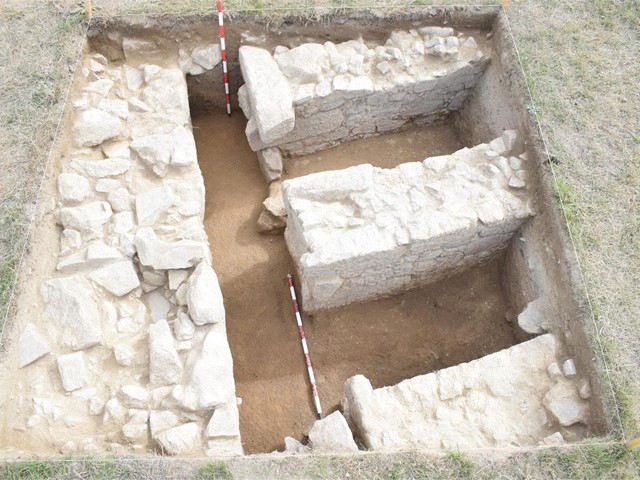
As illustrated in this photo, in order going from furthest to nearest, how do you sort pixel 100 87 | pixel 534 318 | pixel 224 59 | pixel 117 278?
pixel 224 59
pixel 100 87
pixel 534 318
pixel 117 278

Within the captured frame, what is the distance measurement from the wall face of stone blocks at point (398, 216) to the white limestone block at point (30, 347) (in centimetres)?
217

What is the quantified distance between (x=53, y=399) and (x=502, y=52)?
5436 millimetres

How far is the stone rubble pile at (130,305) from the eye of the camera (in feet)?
13.7

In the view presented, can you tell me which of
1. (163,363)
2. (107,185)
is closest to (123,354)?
(163,363)

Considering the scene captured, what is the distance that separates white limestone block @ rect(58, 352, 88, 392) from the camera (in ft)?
13.9

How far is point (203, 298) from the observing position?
454 centimetres

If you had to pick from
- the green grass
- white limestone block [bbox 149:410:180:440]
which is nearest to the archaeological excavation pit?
white limestone block [bbox 149:410:180:440]

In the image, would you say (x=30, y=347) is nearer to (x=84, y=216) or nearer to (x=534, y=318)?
(x=84, y=216)

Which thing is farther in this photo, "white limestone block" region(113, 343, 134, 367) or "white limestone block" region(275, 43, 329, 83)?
"white limestone block" region(275, 43, 329, 83)

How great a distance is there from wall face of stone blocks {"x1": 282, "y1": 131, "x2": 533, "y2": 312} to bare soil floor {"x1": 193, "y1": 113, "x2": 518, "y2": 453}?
42 cm

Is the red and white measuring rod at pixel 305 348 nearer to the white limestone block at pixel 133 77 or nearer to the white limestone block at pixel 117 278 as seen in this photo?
the white limestone block at pixel 117 278

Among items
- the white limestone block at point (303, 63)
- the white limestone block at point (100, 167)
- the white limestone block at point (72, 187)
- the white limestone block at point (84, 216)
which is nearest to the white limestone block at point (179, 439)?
the white limestone block at point (84, 216)

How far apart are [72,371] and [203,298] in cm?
113

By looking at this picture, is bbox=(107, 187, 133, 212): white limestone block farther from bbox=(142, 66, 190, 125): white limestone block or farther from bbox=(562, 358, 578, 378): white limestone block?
bbox=(562, 358, 578, 378): white limestone block
